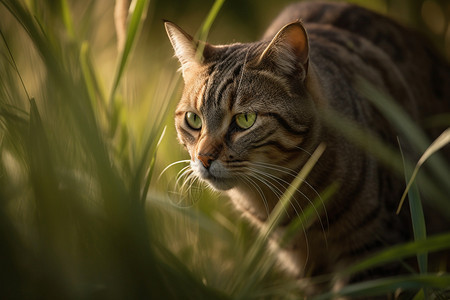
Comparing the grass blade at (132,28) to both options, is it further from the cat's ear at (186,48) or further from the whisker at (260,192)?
the whisker at (260,192)

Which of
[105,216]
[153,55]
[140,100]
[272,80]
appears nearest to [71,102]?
[105,216]

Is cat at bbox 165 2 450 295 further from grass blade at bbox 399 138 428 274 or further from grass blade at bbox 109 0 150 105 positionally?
grass blade at bbox 399 138 428 274

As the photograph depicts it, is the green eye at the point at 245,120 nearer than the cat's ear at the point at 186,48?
Yes

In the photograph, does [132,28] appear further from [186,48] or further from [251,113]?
[251,113]

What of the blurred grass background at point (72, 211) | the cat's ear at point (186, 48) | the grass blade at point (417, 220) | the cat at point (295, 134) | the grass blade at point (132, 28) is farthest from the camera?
the cat's ear at point (186, 48)

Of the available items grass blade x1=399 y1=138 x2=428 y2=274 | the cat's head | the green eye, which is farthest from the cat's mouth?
grass blade x1=399 y1=138 x2=428 y2=274

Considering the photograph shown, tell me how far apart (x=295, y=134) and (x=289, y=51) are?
0.27 metres

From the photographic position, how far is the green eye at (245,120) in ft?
5.34

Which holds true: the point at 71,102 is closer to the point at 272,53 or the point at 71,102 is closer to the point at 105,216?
the point at 105,216

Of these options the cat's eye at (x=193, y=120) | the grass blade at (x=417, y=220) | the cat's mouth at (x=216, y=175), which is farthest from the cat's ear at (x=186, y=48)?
the grass blade at (x=417, y=220)

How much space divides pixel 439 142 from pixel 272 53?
61 cm

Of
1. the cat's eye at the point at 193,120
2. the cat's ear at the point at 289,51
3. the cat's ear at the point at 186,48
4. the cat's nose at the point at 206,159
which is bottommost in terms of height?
the cat's nose at the point at 206,159

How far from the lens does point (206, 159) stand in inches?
62.4

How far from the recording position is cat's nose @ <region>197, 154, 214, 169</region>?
1.58 meters
